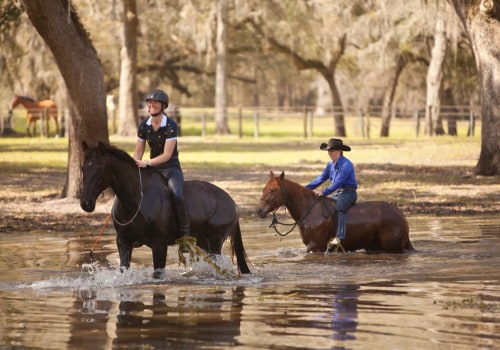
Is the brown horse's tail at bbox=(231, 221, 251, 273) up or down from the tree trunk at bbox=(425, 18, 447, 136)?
down

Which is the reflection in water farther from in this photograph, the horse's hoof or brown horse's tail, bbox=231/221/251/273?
the horse's hoof

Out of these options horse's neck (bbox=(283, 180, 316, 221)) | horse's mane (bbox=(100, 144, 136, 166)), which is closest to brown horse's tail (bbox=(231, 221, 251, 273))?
horse's mane (bbox=(100, 144, 136, 166))

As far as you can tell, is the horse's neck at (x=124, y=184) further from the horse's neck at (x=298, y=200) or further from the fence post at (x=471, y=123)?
the fence post at (x=471, y=123)

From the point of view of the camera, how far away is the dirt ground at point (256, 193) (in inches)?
784

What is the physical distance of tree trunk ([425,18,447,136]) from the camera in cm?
5044

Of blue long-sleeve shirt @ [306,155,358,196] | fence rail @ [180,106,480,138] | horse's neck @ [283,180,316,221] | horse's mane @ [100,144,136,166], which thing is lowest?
fence rail @ [180,106,480,138]

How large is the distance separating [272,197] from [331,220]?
2.86ft

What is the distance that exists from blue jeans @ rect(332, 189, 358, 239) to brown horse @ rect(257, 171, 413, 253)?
8 cm

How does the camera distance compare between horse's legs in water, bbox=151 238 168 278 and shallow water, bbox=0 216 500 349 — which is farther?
horse's legs in water, bbox=151 238 168 278

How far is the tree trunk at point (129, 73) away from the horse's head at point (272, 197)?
37.0 m

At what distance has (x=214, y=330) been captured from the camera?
29.9 feet

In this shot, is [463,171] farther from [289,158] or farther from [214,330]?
[214,330]

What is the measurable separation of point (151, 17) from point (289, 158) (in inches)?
889

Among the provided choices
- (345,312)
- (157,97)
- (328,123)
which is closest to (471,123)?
(328,123)
